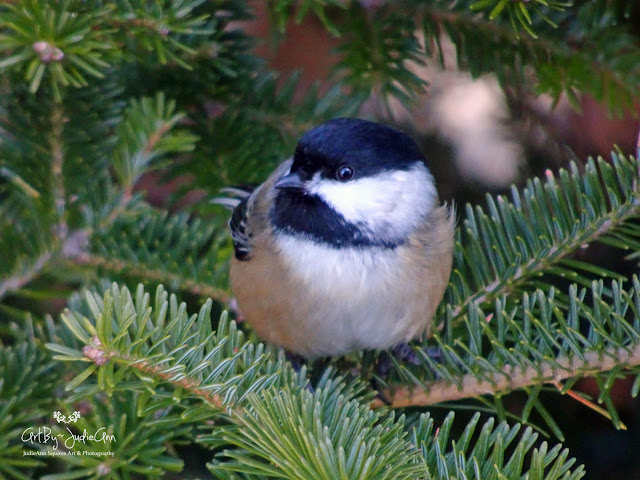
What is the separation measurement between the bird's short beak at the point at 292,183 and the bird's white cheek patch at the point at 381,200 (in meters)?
0.02

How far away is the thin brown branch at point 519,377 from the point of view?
Answer: 2.29 feet

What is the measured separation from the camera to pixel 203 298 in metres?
1.14

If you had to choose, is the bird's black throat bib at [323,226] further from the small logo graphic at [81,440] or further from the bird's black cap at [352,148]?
the small logo graphic at [81,440]

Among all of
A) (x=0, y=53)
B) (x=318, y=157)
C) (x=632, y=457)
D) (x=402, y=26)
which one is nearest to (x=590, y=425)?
(x=632, y=457)

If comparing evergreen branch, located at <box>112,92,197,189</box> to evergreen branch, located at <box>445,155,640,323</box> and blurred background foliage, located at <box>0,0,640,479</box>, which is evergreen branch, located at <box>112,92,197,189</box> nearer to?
blurred background foliage, located at <box>0,0,640,479</box>

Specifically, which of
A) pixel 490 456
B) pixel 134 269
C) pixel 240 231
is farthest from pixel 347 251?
pixel 490 456

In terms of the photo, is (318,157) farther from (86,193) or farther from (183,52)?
(86,193)

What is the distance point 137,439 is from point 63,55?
449 millimetres

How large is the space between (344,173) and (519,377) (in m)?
0.42

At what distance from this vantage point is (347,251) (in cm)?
101

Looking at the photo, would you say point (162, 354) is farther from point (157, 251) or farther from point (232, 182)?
point (232, 182)

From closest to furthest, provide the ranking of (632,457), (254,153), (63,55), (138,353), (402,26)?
(138,353)
(63,55)
(632,457)
(402,26)
(254,153)

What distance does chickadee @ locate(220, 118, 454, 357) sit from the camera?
3.23ft

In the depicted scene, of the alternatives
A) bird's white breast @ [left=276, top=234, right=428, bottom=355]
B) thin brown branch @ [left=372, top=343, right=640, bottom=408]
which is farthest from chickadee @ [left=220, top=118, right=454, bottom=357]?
thin brown branch @ [left=372, top=343, right=640, bottom=408]
